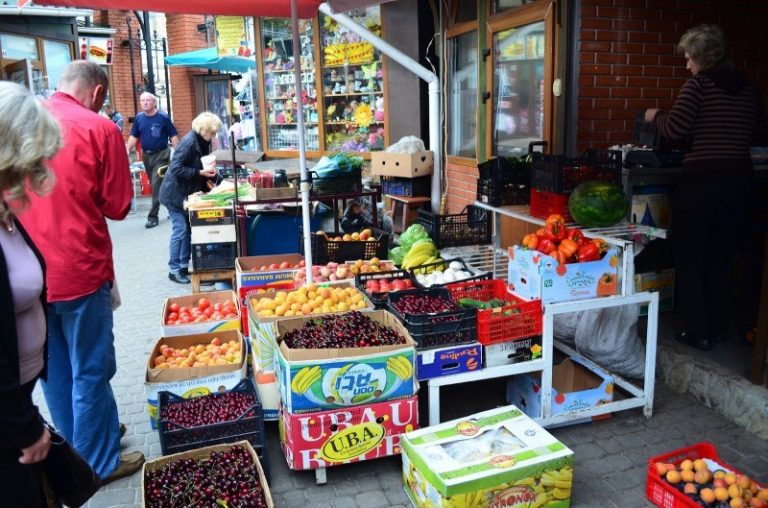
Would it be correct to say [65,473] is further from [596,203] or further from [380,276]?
[596,203]

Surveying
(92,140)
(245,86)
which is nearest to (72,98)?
(92,140)

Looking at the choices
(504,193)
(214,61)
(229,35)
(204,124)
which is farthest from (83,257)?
(214,61)

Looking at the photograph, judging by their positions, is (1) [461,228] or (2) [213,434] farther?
(1) [461,228]

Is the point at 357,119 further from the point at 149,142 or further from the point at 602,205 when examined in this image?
the point at 602,205

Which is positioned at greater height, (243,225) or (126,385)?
(243,225)

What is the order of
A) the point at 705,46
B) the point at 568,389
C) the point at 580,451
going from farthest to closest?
the point at 568,389, the point at 705,46, the point at 580,451

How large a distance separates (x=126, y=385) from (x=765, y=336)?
426 centimetres

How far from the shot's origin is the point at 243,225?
6496 millimetres

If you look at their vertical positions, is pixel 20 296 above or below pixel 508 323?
above

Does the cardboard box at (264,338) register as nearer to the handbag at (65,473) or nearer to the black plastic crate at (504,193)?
the black plastic crate at (504,193)

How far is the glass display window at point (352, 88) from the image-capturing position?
943cm

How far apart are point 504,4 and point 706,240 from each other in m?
3.37

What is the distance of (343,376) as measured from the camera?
348 cm

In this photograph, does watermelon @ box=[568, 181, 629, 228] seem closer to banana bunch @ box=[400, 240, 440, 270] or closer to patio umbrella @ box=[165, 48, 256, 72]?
banana bunch @ box=[400, 240, 440, 270]
